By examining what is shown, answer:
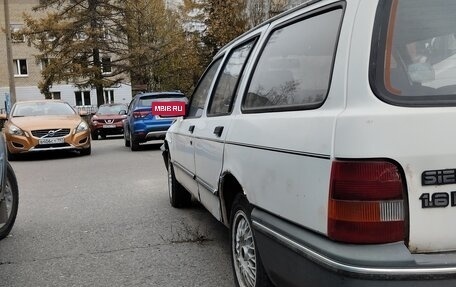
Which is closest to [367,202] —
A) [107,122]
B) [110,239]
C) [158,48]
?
[110,239]

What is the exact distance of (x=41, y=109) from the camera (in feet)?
42.3

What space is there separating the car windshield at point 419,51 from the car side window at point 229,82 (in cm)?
151

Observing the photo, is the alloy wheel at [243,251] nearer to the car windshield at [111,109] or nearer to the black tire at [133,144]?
the black tire at [133,144]

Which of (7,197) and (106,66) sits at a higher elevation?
(106,66)

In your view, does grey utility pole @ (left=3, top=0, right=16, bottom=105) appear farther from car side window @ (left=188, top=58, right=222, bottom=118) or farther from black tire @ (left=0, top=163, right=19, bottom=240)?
car side window @ (left=188, top=58, right=222, bottom=118)

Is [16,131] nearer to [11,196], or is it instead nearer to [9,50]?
[11,196]

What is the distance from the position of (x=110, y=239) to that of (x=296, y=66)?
3.10m

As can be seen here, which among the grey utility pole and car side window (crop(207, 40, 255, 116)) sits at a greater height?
the grey utility pole

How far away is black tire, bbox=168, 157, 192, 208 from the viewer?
20.2 ft

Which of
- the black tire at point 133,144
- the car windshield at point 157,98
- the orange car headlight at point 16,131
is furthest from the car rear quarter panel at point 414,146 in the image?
the black tire at point 133,144

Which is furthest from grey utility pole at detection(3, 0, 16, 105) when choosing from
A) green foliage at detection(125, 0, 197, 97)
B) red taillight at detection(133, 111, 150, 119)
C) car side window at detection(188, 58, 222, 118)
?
car side window at detection(188, 58, 222, 118)

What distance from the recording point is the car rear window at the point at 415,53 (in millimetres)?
2068

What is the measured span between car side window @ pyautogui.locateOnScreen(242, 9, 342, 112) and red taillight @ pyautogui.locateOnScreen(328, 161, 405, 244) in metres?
0.43

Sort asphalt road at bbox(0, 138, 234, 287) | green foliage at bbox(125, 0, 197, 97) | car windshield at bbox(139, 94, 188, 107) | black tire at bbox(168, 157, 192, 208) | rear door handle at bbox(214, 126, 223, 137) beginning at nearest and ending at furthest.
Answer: rear door handle at bbox(214, 126, 223, 137) → asphalt road at bbox(0, 138, 234, 287) → black tire at bbox(168, 157, 192, 208) → car windshield at bbox(139, 94, 188, 107) → green foliage at bbox(125, 0, 197, 97)
